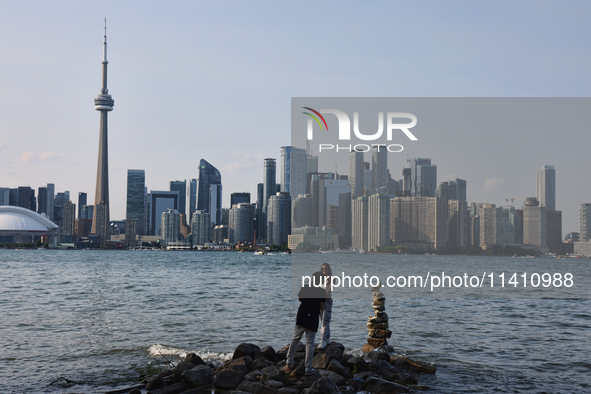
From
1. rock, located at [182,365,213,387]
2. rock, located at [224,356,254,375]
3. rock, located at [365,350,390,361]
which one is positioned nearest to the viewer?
rock, located at [182,365,213,387]

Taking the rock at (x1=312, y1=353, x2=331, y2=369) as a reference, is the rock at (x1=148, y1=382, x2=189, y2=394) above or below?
below

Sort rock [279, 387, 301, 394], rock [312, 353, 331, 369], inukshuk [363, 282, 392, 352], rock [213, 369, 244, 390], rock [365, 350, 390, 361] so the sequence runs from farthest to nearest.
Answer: inukshuk [363, 282, 392, 352] < rock [365, 350, 390, 361] < rock [312, 353, 331, 369] < rock [213, 369, 244, 390] < rock [279, 387, 301, 394]

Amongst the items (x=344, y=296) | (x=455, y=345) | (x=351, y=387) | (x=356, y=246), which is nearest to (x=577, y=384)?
(x=455, y=345)

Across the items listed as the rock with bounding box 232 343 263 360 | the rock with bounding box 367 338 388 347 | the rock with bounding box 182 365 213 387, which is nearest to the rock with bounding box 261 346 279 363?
the rock with bounding box 232 343 263 360

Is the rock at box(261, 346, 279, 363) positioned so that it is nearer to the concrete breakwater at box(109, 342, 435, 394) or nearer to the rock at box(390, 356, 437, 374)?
the concrete breakwater at box(109, 342, 435, 394)

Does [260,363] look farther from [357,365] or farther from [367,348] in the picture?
[367,348]

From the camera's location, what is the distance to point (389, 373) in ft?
42.2

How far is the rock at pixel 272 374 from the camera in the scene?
11508 mm

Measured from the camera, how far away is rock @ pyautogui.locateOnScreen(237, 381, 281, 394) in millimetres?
10938

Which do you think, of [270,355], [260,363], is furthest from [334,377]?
[270,355]

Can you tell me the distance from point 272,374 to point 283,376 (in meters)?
0.28

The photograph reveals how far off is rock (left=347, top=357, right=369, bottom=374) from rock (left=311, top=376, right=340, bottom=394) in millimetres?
2147

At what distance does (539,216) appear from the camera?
86.6 meters

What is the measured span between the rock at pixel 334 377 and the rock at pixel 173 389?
3.15m
